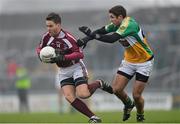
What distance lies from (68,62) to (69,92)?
0.59 meters

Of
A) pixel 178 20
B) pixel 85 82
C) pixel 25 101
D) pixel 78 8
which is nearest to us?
pixel 85 82

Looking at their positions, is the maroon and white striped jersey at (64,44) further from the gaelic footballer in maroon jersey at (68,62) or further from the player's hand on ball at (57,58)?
the player's hand on ball at (57,58)

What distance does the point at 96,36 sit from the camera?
15516 mm

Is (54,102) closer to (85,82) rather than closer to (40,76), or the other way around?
(40,76)

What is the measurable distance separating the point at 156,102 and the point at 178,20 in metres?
4.08

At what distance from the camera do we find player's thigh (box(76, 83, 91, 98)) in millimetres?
15172

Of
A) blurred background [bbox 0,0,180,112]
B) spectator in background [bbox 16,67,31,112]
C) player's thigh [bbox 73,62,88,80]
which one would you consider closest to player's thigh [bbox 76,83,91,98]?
player's thigh [bbox 73,62,88,80]

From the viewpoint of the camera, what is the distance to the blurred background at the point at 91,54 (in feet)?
104

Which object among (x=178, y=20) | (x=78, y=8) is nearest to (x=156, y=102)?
(x=178, y=20)

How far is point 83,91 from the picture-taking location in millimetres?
15227

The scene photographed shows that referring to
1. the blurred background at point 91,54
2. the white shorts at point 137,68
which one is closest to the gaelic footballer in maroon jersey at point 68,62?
the white shorts at point 137,68

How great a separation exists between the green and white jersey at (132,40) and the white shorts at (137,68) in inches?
3.3

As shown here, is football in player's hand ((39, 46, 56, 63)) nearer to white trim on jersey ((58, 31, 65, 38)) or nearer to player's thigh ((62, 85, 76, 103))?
white trim on jersey ((58, 31, 65, 38))

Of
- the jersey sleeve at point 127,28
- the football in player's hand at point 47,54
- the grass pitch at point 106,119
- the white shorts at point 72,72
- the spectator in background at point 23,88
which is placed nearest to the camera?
the football in player's hand at point 47,54
